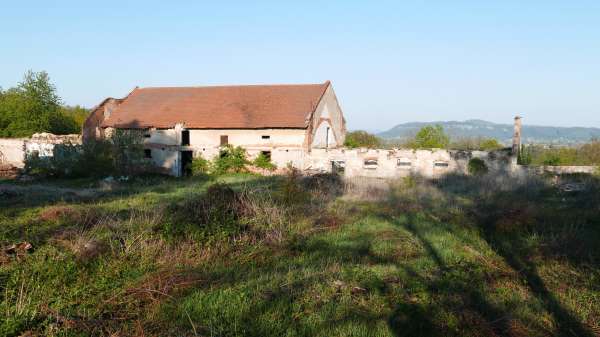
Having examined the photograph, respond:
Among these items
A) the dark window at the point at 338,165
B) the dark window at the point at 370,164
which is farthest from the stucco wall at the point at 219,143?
the dark window at the point at 370,164

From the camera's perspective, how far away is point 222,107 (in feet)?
97.0

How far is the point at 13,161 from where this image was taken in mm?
29297

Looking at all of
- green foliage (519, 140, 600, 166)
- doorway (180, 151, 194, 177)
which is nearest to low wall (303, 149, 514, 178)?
doorway (180, 151, 194, 177)

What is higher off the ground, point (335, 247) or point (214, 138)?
point (214, 138)

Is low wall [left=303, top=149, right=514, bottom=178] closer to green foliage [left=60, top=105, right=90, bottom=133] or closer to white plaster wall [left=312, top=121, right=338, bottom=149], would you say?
white plaster wall [left=312, top=121, right=338, bottom=149]

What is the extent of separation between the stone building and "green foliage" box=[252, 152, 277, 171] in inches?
12.6

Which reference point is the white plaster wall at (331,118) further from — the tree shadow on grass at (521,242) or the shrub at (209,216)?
the shrub at (209,216)

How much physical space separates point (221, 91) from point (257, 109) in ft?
15.0

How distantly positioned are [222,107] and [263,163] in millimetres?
5664

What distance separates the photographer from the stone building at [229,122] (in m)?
27.1

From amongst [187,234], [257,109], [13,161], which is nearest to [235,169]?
[257,109]

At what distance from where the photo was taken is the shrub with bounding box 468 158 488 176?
24.7m

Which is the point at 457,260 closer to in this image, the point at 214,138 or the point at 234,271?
the point at 234,271

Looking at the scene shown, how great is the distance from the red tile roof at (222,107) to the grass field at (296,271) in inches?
626
